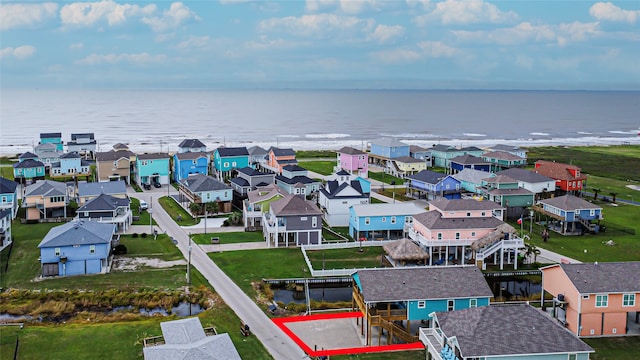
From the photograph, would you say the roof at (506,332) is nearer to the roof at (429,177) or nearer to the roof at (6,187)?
the roof at (429,177)

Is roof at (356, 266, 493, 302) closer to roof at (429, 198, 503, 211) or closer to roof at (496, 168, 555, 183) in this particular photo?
roof at (429, 198, 503, 211)

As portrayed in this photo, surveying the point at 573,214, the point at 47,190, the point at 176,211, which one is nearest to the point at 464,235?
the point at 573,214

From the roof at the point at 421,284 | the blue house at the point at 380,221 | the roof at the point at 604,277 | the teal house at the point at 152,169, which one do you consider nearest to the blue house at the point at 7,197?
the teal house at the point at 152,169

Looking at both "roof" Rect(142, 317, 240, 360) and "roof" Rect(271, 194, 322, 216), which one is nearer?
"roof" Rect(142, 317, 240, 360)

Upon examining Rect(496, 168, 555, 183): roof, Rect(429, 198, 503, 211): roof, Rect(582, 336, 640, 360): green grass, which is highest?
Rect(496, 168, 555, 183): roof

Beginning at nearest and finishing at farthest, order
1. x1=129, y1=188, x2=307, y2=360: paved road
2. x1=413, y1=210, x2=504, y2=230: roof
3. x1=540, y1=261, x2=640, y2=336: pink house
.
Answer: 1. x1=129, y1=188, x2=307, y2=360: paved road
2. x1=540, y1=261, x2=640, y2=336: pink house
3. x1=413, y1=210, x2=504, y2=230: roof

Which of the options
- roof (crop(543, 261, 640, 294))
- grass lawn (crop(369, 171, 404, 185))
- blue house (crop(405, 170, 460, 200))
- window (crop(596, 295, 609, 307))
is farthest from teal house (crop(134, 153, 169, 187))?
window (crop(596, 295, 609, 307))

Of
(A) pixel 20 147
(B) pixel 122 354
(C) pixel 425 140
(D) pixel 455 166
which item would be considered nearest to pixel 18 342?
(B) pixel 122 354

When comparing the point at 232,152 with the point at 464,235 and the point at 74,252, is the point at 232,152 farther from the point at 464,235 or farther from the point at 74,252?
the point at 464,235
